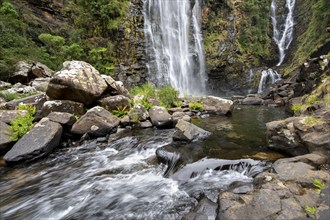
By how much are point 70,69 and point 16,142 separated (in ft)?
11.5

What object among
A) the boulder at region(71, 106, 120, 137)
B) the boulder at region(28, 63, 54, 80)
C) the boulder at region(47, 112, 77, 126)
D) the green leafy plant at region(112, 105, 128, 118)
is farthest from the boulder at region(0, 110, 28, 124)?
the boulder at region(28, 63, 54, 80)

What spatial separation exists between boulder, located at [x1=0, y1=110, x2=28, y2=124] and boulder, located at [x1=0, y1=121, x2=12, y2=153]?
1.37 ft

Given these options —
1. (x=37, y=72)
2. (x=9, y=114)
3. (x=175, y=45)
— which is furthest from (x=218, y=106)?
(x=175, y=45)

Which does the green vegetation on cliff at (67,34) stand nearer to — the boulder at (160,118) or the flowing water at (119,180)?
the boulder at (160,118)

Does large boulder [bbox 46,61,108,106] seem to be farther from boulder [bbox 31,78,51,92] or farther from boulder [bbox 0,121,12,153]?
boulder [bbox 31,78,51,92]

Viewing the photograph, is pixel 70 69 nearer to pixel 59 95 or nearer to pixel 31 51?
pixel 59 95

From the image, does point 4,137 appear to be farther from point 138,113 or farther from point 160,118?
point 160,118

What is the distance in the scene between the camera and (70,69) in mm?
8602

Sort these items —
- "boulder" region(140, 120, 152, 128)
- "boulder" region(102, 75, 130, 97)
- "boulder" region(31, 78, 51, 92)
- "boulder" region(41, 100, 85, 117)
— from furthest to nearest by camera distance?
1. "boulder" region(31, 78, 51, 92)
2. "boulder" region(102, 75, 130, 97)
3. "boulder" region(140, 120, 152, 128)
4. "boulder" region(41, 100, 85, 117)

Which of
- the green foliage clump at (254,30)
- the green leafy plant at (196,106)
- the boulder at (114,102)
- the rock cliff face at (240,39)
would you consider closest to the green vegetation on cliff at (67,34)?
the boulder at (114,102)

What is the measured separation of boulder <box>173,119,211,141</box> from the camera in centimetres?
680

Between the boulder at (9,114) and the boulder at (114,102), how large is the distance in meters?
3.00

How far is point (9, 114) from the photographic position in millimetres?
7367

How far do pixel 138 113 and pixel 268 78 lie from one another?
660 inches
